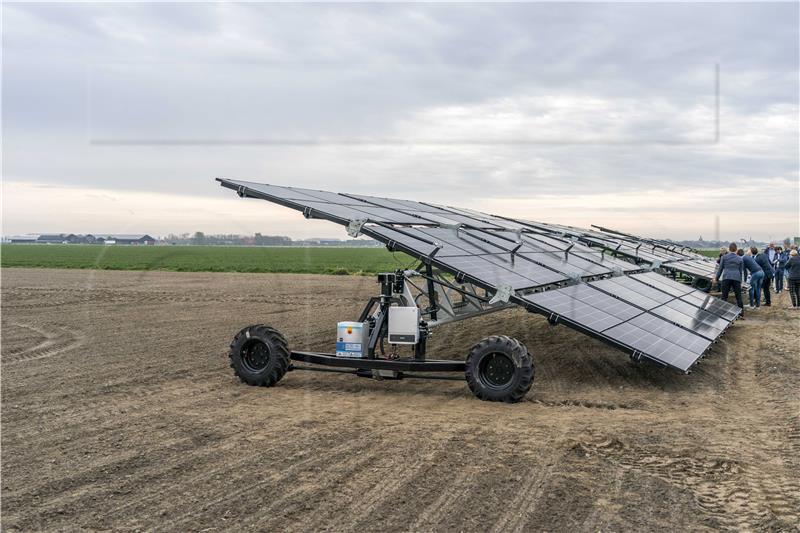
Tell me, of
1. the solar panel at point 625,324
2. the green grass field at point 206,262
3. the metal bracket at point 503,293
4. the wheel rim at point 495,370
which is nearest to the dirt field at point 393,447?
the wheel rim at point 495,370

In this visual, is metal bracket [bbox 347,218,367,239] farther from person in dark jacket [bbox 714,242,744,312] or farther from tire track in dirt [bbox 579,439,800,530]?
person in dark jacket [bbox 714,242,744,312]

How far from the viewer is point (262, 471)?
646cm

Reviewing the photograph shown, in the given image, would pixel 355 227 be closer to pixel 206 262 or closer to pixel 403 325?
pixel 403 325

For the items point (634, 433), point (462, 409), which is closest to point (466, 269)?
point (462, 409)

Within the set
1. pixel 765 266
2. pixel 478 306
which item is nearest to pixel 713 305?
pixel 765 266

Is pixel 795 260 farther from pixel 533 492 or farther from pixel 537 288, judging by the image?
pixel 533 492

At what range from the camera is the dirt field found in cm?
551

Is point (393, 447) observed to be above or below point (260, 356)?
below

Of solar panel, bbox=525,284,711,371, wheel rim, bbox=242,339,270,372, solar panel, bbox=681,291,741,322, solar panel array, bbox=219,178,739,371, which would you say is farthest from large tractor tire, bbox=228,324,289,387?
solar panel, bbox=681,291,741,322

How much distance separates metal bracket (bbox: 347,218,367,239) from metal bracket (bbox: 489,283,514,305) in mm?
2380

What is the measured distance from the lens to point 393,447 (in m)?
7.20

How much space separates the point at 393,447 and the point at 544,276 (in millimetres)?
5682

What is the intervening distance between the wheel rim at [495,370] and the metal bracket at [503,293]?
2.69 feet

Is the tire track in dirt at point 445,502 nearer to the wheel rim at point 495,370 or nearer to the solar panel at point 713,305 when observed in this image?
the wheel rim at point 495,370
